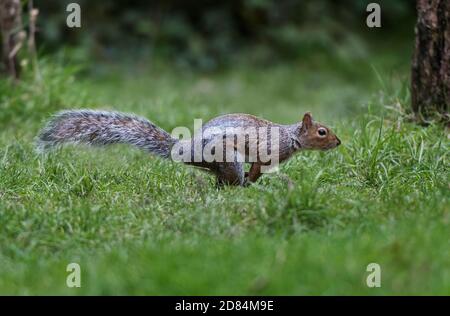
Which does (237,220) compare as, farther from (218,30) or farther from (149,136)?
(218,30)

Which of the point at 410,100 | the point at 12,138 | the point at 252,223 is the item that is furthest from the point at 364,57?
the point at 252,223

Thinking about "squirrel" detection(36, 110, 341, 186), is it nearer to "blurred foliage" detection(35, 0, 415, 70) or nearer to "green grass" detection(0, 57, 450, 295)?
"green grass" detection(0, 57, 450, 295)

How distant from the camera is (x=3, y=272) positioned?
428 cm

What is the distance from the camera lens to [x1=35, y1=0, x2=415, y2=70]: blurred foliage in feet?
41.9

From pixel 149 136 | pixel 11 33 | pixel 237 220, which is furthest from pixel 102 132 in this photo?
pixel 11 33

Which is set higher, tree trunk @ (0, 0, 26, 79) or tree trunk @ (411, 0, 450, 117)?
tree trunk @ (0, 0, 26, 79)

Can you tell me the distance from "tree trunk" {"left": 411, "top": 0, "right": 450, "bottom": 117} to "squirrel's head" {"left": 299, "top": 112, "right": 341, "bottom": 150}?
131 cm

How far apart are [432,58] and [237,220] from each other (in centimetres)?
282

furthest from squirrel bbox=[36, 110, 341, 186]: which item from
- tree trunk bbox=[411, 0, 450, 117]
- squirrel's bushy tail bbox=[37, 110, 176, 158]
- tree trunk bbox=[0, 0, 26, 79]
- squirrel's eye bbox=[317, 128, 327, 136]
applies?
tree trunk bbox=[0, 0, 26, 79]

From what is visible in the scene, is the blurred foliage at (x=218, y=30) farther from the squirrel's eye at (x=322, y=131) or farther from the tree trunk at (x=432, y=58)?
the squirrel's eye at (x=322, y=131)

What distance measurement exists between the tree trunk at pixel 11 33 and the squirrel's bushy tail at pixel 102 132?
2740mm

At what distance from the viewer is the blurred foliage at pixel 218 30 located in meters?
12.8

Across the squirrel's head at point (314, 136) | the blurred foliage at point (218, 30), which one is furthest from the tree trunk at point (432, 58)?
the blurred foliage at point (218, 30)
